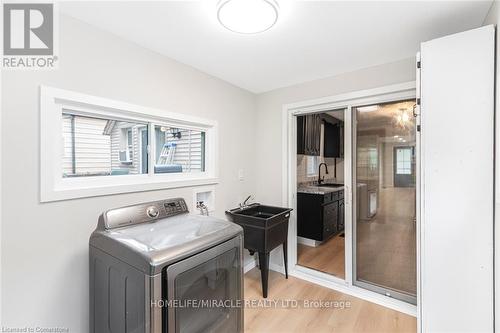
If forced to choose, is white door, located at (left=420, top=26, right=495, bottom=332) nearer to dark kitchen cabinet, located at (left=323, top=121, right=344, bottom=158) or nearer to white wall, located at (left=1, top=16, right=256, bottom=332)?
white wall, located at (left=1, top=16, right=256, bottom=332)

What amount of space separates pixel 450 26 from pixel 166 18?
6.11 ft

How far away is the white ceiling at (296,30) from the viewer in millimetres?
1373

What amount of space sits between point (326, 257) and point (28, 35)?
355 cm

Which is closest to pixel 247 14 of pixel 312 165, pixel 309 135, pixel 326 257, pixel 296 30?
pixel 296 30

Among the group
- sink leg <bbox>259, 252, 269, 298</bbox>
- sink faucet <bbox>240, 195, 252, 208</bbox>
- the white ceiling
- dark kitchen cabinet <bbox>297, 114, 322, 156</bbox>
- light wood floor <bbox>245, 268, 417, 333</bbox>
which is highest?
the white ceiling

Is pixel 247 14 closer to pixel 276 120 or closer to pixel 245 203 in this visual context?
pixel 276 120

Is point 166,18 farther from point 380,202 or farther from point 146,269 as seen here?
point 380,202

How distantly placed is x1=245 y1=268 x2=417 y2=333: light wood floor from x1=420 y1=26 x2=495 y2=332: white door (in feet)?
1.71

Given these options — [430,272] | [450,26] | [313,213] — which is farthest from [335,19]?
[313,213]

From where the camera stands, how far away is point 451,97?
55.4 inches

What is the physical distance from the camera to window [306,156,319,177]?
407 cm

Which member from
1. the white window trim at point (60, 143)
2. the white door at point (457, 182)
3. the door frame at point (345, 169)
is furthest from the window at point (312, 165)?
the white door at point (457, 182)

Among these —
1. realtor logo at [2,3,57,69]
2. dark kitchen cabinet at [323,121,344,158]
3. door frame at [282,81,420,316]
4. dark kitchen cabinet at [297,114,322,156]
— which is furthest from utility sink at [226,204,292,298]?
dark kitchen cabinet at [323,121,344,158]

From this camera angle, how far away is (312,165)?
4.18 meters
